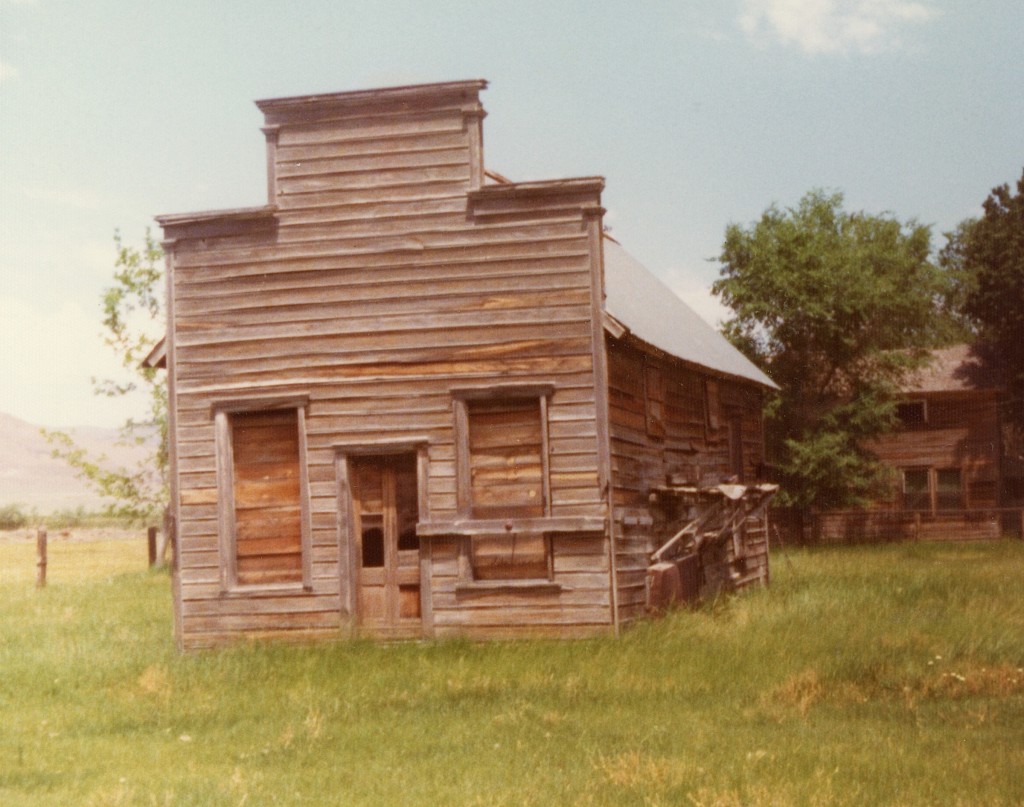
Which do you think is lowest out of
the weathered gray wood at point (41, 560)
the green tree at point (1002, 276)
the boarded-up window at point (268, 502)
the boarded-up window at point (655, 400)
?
the weathered gray wood at point (41, 560)

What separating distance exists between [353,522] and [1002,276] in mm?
31209

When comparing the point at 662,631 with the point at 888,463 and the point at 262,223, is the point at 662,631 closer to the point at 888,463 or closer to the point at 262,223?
the point at 262,223

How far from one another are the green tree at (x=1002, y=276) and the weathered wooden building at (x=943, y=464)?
0.98 meters

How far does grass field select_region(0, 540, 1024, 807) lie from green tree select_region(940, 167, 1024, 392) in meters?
26.0

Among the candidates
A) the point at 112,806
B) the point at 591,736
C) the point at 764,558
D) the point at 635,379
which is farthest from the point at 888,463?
the point at 112,806

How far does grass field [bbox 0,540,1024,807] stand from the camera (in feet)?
26.5

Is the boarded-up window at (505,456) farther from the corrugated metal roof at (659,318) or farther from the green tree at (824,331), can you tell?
the green tree at (824,331)

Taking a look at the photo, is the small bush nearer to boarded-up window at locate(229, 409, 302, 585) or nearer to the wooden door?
boarded-up window at locate(229, 409, 302, 585)

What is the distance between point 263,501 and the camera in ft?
53.3

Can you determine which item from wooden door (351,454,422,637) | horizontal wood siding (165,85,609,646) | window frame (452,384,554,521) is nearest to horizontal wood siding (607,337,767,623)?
horizontal wood siding (165,85,609,646)

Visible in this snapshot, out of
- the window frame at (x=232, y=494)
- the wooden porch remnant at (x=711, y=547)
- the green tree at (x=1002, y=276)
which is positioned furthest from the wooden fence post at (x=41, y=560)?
the green tree at (x=1002, y=276)

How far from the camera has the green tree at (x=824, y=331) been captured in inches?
1490

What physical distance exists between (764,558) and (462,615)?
424 inches

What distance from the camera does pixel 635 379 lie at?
17.2 meters
